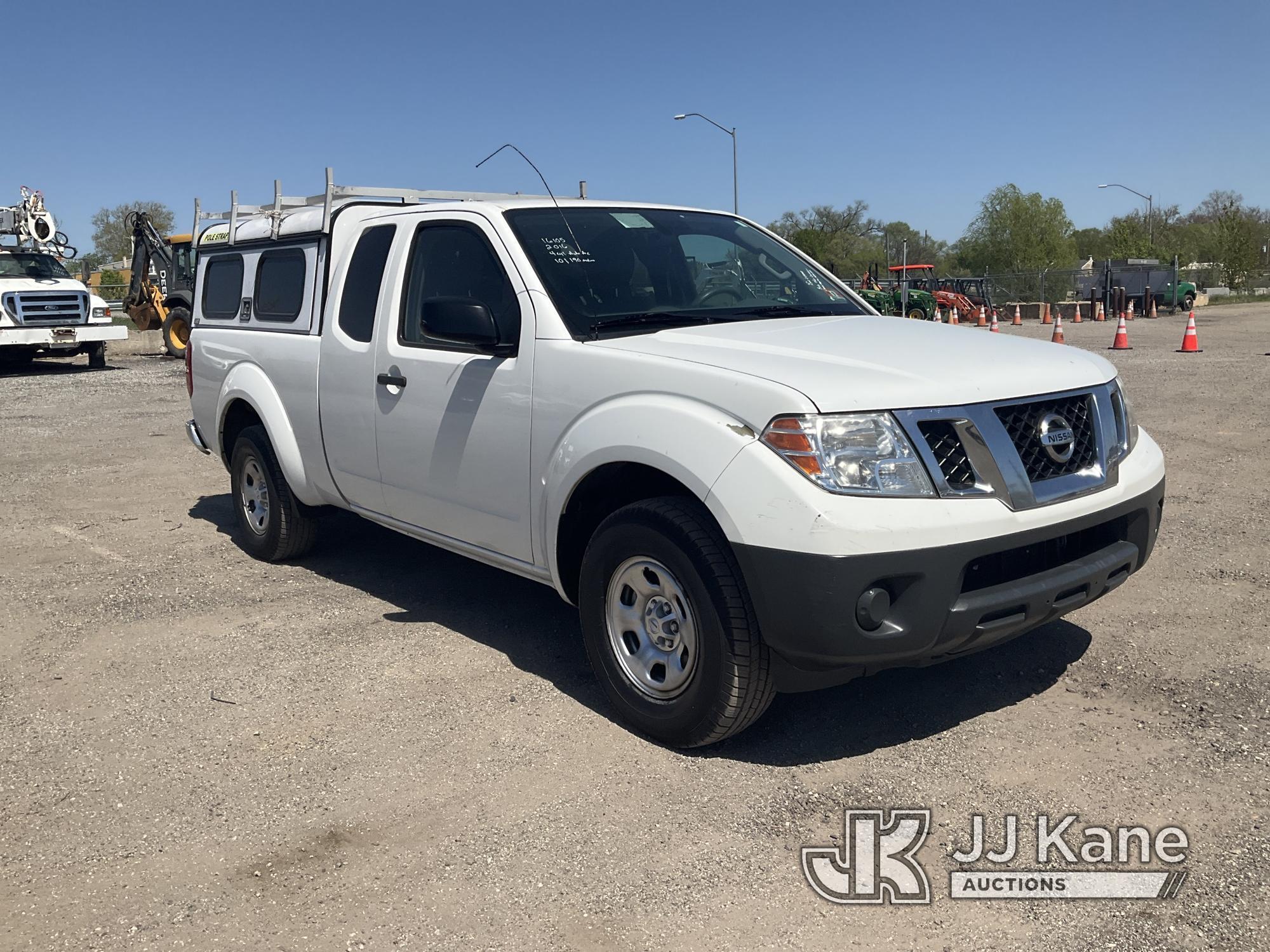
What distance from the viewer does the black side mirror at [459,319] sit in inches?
167

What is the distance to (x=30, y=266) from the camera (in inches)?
859

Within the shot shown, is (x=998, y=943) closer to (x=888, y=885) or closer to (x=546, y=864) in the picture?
(x=888, y=885)

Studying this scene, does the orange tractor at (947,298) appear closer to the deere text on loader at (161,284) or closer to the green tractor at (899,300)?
the green tractor at (899,300)

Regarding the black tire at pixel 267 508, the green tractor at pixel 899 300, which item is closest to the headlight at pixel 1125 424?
the black tire at pixel 267 508

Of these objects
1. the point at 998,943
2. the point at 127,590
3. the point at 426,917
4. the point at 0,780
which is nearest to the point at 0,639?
the point at 127,590

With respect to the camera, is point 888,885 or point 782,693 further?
point 782,693

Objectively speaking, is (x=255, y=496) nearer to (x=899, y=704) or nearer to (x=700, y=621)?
(x=700, y=621)

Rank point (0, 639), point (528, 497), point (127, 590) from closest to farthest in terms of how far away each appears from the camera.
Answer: point (528, 497) < point (0, 639) < point (127, 590)

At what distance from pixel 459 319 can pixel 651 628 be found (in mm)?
1382

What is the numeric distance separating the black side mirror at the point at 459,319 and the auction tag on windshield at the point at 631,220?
2.95 feet

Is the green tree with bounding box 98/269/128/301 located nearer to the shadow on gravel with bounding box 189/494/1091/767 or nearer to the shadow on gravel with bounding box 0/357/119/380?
the shadow on gravel with bounding box 0/357/119/380

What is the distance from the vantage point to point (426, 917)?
296cm

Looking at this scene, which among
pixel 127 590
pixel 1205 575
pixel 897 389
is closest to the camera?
pixel 897 389

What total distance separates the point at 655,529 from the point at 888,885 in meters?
1.30
